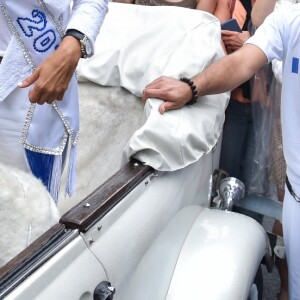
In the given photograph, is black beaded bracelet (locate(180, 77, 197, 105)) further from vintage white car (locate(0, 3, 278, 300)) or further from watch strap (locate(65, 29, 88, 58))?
watch strap (locate(65, 29, 88, 58))

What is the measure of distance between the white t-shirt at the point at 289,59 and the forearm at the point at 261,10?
56 centimetres

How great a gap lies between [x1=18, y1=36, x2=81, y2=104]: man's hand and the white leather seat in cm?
47

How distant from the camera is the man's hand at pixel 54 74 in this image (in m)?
1.09

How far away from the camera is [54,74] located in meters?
1.10

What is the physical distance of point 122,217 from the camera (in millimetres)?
1177

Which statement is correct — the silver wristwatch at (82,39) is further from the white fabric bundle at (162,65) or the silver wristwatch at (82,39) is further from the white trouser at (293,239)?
the white trouser at (293,239)

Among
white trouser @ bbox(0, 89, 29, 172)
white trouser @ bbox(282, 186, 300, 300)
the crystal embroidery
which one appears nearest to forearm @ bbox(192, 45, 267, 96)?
white trouser @ bbox(282, 186, 300, 300)

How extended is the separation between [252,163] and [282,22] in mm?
850

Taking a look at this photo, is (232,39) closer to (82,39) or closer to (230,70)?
(230,70)

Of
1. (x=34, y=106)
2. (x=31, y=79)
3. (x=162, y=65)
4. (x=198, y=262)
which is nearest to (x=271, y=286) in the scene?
(x=198, y=262)

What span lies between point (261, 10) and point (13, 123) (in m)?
1.35

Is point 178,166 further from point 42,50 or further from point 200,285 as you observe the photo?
point 42,50

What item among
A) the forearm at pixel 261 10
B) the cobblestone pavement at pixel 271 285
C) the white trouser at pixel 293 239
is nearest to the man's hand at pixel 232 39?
the forearm at pixel 261 10

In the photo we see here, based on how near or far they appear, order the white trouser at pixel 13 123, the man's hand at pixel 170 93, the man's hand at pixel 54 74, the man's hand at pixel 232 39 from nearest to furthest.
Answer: the man's hand at pixel 54 74, the white trouser at pixel 13 123, the man's hand at pixel 170 93, the man's hand at pixel 232 39
